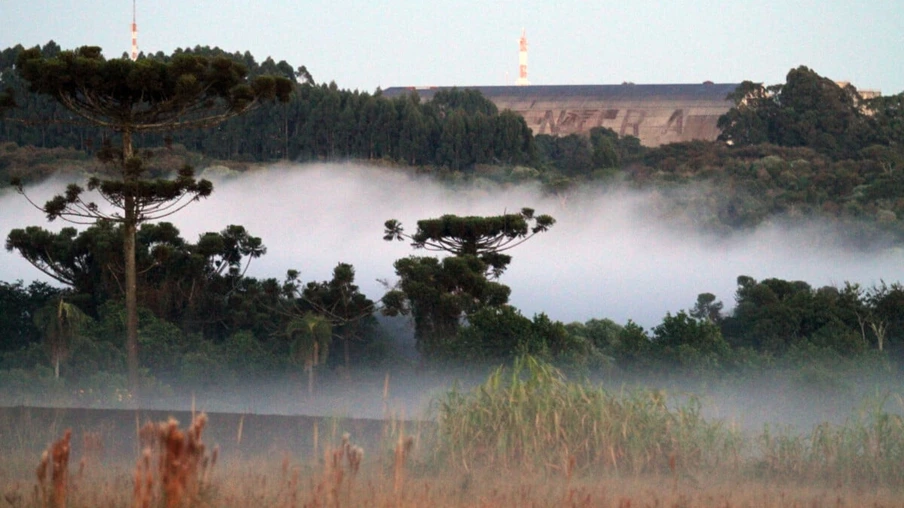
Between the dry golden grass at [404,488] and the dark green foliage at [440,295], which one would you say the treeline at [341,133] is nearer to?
the dark green foliage at [440,295]

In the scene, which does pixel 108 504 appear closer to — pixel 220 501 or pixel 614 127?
pixel 220 501

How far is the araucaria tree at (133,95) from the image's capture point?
53.5 ft

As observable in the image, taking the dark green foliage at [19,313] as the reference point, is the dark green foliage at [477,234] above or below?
above

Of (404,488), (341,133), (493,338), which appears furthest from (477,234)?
Answer: (341,133)

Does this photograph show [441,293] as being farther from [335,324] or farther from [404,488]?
[404,488]

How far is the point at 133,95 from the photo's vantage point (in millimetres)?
17250

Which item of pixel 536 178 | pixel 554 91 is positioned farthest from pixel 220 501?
pixel 554 91

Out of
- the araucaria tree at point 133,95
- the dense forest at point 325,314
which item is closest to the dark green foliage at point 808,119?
the dense forest at point 325,314

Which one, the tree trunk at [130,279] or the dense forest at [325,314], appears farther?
the dense forest at [325,314]

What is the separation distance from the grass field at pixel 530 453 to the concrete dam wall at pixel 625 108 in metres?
56.4

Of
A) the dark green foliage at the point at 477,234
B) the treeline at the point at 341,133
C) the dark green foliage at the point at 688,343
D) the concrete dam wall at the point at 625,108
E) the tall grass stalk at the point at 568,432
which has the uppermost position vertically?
the concrete dam wall at the point at 625,108

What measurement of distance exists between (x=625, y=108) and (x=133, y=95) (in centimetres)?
5439

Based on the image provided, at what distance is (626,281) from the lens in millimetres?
42625

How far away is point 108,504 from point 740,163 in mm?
48134
